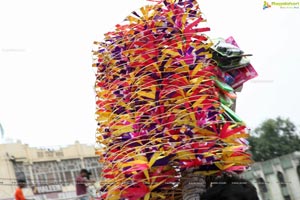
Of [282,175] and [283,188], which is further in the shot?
[283,188]

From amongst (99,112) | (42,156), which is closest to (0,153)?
(42,156)

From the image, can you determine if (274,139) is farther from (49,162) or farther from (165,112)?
(165,112)

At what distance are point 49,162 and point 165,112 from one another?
963 inches

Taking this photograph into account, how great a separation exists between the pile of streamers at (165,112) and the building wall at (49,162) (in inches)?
799

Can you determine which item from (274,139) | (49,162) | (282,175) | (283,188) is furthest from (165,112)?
(274,139)

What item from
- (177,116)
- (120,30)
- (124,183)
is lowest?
(124,183)

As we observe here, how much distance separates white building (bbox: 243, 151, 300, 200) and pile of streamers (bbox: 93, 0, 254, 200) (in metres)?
21.9

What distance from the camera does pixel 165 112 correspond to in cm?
236

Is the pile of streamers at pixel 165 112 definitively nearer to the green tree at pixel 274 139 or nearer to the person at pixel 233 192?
the person at pixel 233 192

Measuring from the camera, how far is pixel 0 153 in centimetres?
2231

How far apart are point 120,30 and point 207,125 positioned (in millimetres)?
830

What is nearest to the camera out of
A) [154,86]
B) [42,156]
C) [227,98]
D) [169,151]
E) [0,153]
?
[169,151]

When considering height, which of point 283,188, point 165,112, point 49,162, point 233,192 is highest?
point 49,162

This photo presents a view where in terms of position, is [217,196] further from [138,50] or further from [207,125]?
[138,50]
